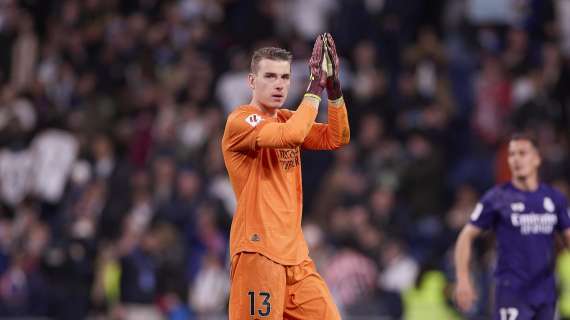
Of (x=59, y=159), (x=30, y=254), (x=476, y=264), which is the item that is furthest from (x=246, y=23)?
(x=476, y=264)

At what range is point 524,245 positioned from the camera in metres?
9.36

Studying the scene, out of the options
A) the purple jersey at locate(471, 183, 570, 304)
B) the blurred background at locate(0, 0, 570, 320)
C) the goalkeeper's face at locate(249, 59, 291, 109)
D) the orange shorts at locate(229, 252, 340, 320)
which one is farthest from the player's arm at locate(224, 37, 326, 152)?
the blurred background at locate(0, 0, 570, 320)

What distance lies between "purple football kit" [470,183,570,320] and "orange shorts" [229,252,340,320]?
2.16 metres

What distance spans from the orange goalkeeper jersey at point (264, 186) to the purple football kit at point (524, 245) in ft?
7.14

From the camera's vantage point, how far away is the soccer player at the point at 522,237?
9312mm

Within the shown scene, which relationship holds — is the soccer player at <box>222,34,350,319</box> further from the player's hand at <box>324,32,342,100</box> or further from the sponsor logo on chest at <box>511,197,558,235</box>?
the sponsor logo on chest at <box>511,197,558,235</box>

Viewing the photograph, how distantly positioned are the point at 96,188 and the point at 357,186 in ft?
11.9

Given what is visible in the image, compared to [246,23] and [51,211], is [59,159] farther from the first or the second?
[246,23]

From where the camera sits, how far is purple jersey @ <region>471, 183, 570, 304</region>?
9328mm

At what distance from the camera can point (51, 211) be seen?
17.4 metres

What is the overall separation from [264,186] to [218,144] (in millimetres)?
9152

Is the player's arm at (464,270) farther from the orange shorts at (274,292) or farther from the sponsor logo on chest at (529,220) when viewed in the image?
the orange shorts at (274,292)

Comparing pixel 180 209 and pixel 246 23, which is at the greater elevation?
pixel 246 23

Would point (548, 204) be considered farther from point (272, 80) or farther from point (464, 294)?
point (272, 80)
